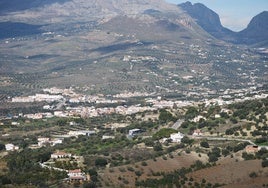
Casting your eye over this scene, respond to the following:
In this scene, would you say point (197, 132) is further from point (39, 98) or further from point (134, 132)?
point (39, 98)

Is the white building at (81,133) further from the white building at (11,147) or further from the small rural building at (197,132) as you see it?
the small rural building at (197,132)

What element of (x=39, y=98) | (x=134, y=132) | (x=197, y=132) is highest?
(x=197, y=132)

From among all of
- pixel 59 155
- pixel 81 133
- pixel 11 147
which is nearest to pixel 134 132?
pixel 81 133

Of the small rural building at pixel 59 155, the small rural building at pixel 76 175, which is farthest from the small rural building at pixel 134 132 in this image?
the small rural building at pixel 76 175

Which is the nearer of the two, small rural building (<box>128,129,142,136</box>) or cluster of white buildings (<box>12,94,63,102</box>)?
small rural building (<box>128,129,142,136</box>)

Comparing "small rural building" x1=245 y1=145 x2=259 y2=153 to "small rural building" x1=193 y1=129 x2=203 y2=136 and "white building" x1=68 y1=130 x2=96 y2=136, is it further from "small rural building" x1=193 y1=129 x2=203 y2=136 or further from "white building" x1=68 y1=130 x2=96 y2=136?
"white building" x1=68 y1=130 x2=96 y2=136

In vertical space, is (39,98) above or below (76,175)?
below

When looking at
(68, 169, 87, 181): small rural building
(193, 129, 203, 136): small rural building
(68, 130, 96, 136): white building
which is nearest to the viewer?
(68, 169, 87, 181): small rural building

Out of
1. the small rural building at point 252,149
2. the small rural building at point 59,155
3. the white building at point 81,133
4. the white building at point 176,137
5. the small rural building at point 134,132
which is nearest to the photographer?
the small rural building at point 252,149

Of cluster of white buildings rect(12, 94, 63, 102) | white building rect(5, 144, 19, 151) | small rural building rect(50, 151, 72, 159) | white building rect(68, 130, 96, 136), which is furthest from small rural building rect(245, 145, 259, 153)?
cluster of white buildings rect(12, 94, 63, 102)

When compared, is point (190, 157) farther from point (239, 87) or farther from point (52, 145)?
point (239, 87)

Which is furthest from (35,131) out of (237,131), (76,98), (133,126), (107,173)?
(76,98)

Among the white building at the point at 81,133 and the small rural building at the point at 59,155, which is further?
the white building at the point at 81,133
